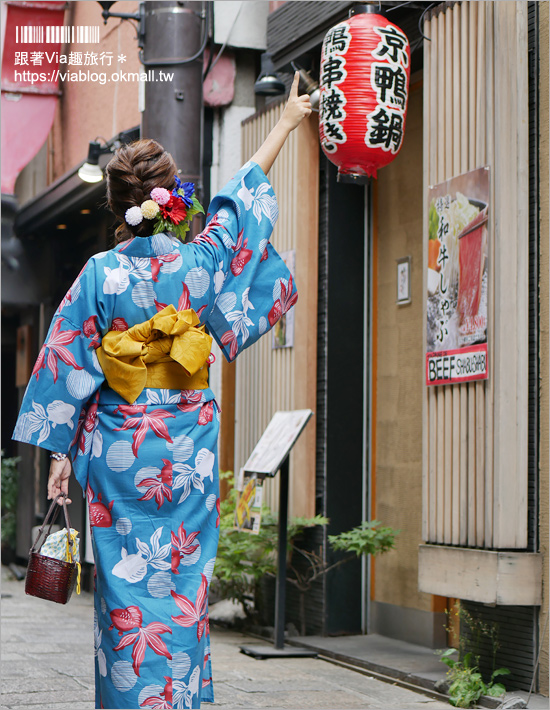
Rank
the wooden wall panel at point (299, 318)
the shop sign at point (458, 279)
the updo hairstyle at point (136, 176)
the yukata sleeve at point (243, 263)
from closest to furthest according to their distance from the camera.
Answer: the updo hairstyle at point (136, 176) < the yukata sleeve at point (243, 263) < the shop sign at point (458, 279) < the wooden wall panel at point (299, 318)

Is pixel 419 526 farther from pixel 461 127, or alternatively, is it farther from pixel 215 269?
pixel 215 269

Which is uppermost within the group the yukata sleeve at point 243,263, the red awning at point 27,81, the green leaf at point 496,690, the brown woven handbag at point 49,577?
the red awning at point 27,81

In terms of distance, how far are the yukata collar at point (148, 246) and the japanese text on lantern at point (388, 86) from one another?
2655 millimetres

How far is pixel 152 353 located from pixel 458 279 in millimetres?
2539

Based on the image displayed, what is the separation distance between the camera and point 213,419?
143 inches

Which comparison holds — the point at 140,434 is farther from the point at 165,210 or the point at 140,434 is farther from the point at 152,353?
the point at 165,210

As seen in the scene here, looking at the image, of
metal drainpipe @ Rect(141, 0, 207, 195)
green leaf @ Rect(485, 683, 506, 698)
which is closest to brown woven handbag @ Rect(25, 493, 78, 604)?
green leaf @ Rect(485, 683, 506, 698)

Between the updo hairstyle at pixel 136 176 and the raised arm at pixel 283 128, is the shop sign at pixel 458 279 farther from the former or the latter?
the updo hairstyle at pixel 136 176

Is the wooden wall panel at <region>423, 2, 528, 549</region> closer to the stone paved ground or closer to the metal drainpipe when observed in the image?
the stone paved ground

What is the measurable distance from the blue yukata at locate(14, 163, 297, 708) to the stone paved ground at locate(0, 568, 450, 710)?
5.02 ft

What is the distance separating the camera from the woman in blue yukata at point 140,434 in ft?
11.3

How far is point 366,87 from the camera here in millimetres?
5824

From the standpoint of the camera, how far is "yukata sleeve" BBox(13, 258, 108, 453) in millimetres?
3465

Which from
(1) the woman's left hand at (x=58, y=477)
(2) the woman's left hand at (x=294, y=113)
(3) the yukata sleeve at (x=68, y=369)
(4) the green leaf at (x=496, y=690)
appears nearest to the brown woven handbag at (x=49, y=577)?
(1) the woman's left hand at (x=58, y=477)
